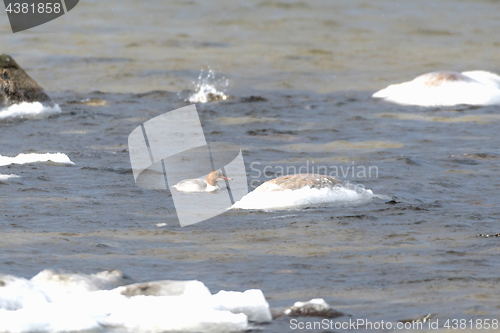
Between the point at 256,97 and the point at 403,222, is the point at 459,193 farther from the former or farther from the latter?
the point at 256,97

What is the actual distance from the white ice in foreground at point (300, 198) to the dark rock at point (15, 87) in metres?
6.42

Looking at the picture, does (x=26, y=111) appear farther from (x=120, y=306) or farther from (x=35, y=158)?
(x=120, y=306)

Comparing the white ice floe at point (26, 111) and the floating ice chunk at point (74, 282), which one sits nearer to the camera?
the floating ice chunk at point (74, 282)

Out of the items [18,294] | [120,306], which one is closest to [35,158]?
[18,294]

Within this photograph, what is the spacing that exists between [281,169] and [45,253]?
161 inches

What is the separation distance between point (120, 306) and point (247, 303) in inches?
27.4

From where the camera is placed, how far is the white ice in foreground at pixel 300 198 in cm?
689

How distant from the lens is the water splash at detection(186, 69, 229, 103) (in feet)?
45.9

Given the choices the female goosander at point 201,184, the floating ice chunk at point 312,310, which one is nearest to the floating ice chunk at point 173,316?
the floating ice chunk at point 312,310

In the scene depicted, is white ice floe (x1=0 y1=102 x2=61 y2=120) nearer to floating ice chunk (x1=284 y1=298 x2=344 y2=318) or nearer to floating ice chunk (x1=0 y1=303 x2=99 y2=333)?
floating ice chunk (x1=0 y1=303 x2=99 y2=333)

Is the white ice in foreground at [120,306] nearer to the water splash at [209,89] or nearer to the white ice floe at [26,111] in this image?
the white ice floe at [26,111]

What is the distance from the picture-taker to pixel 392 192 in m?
7.64

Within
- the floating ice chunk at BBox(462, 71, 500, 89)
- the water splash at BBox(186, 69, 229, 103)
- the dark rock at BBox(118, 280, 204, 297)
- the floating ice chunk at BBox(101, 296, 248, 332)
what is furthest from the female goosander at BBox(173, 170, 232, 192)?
the floating ice chunk at BBox(462, 71, 500, 89)

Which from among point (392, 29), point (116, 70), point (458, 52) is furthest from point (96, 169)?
point (392, 29)
